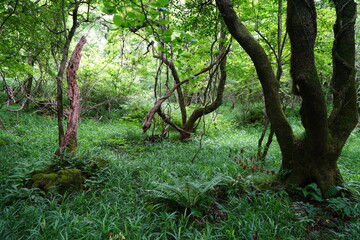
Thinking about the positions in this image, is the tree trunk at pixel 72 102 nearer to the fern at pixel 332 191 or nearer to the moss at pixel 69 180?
the moss at pixel 69 180

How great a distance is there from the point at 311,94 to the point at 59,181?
389cm

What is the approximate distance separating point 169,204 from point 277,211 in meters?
1.44

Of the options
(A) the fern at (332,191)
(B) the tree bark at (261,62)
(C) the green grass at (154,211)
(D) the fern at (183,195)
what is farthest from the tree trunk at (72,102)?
(A) the fern at (332,191)

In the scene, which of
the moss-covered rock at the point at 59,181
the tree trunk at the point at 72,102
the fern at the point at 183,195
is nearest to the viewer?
the fern at the point at 183,195

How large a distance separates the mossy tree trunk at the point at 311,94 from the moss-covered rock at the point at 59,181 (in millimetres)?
3440

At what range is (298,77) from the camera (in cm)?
248

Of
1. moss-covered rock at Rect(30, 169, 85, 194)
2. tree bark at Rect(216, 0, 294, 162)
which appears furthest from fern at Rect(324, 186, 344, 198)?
moss-covered rock at Rect(30, 169, 85, 194)

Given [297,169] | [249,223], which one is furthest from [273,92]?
[249,223]

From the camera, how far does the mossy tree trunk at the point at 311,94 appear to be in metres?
2.50

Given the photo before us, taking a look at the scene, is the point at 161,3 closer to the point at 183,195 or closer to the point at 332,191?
the point at 183,195

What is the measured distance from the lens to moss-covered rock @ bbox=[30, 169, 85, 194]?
10.8 feet

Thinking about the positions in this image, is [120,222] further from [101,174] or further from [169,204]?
[101,174]

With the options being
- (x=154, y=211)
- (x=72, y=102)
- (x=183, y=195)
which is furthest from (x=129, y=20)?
(x=72, y=102)

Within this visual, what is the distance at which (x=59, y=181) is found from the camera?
3365 mm
